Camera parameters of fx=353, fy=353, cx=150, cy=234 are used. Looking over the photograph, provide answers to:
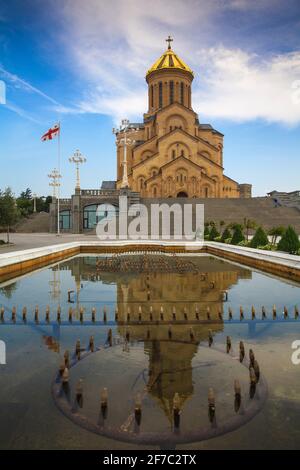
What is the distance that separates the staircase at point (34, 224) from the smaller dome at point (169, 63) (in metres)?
31.8

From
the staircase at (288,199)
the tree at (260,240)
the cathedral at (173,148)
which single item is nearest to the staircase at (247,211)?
the staircase at (288,199)

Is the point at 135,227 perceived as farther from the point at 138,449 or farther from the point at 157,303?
the point at 138,449

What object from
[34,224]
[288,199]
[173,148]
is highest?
[173,148]

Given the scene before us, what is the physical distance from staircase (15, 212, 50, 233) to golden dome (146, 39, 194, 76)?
104 ft

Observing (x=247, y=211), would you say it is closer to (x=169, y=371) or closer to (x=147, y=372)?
(x=169, y=371)

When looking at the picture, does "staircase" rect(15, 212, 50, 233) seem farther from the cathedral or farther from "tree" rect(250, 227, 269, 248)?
"tree" rect(250, 227, 269, 248)

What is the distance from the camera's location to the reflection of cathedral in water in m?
5.09

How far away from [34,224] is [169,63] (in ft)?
119

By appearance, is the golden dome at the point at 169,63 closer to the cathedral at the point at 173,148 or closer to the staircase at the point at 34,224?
the cathedral at the point at 173,148

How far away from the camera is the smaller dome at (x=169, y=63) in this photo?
6070 cm

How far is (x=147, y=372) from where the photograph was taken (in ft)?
17.2

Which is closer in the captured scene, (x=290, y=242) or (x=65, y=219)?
(x=290, y=242)

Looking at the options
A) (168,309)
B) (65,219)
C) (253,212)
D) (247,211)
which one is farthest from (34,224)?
(168,309)
